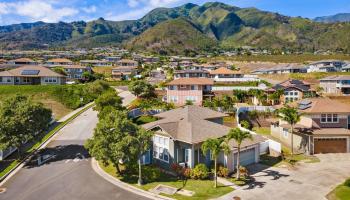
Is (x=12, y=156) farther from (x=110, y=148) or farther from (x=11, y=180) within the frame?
(x=110, y=148)

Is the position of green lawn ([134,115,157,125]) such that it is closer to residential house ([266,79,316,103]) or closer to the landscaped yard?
the landscaped yard

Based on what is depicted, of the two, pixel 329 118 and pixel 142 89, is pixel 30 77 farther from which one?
pixel 329 118

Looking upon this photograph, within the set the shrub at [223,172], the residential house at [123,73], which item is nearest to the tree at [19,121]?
the shrub at [223,172]

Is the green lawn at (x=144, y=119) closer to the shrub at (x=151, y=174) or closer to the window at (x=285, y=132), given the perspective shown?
the window at (x=285, y=132)

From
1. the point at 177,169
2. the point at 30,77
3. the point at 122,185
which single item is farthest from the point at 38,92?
the point at 177,169

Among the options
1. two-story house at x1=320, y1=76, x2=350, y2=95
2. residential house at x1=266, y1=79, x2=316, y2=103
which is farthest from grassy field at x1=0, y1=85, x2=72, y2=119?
two-story house at x1=320, y1=76, x2=350, y2=95

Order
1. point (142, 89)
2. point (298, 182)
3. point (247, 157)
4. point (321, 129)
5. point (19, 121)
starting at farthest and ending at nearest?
point (142, 89) → point (321, 129) → point (19, 121) → point (247, 157) → point (298, 182)
